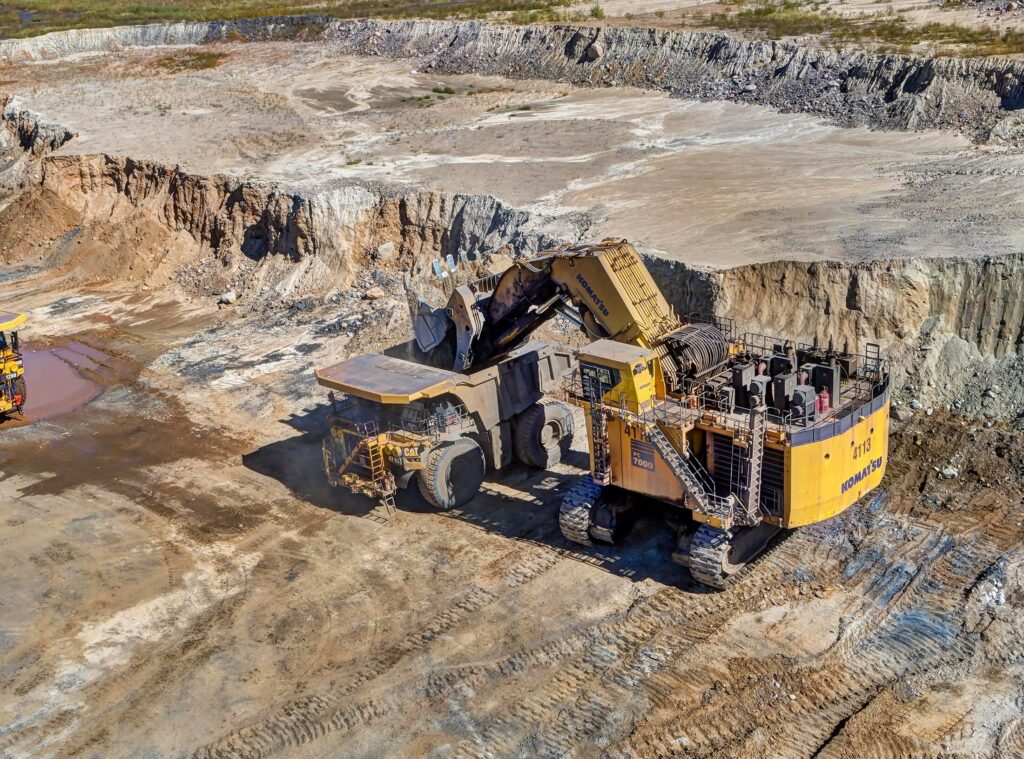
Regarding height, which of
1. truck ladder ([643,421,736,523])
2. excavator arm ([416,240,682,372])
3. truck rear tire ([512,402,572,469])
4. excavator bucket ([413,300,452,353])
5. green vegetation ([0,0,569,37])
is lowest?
truck rear tire ([512,402,572,469])

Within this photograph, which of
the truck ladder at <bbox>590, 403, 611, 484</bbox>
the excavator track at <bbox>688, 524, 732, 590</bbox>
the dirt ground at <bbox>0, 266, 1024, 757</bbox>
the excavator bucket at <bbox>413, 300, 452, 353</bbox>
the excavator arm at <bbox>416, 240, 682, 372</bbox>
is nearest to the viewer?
the dirt ground at <bbox>0, 266, 1024, 757</bbox>

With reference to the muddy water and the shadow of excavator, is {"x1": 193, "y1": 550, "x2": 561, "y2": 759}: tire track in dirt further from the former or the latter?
the muddy water

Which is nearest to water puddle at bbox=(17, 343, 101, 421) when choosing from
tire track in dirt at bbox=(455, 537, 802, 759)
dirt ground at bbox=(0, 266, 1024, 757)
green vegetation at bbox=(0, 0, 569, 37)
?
dirt ground at bbox=(0, 266, 1024, 757)

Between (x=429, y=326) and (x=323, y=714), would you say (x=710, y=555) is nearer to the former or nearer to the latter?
(x=323, y=714)

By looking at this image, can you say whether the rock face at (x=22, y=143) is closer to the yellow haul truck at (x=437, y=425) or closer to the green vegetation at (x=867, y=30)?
the yellow haul truck at (x=437, y=425)

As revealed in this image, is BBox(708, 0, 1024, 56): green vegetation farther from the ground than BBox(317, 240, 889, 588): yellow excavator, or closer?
farther from the ground

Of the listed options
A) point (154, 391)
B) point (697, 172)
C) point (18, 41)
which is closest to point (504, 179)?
point (697, 172)

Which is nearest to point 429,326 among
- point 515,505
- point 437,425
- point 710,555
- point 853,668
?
point 437,425
